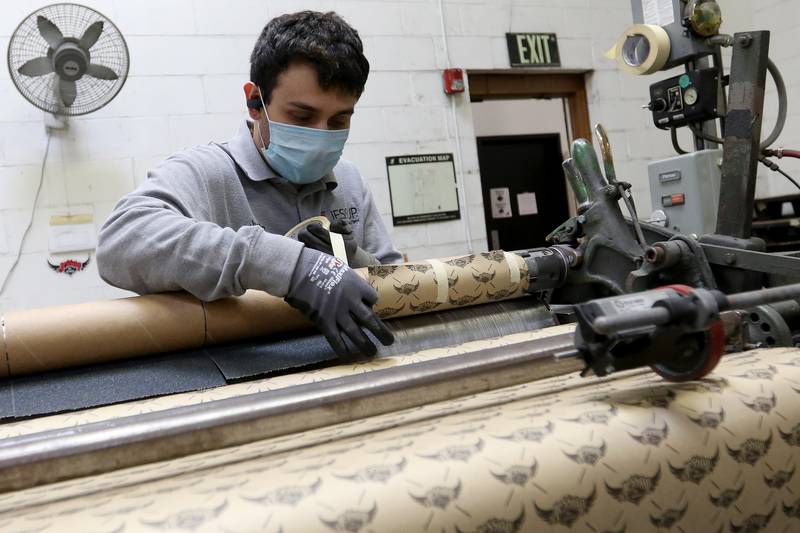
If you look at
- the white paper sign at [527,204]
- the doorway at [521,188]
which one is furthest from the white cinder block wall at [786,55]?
the white paper sign at [527,204]

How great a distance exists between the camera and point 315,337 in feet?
3.81

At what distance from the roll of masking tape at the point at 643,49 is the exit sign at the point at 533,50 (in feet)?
7.42

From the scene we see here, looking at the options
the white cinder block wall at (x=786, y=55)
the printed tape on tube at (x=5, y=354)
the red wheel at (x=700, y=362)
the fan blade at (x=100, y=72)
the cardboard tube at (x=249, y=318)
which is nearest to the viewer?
the red wheel at (x=700, y=362)

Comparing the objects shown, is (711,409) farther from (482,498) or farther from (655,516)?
(482,498)

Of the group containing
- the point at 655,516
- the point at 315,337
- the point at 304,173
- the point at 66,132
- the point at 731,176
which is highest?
the point at 66,132

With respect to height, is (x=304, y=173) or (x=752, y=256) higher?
(x=304, y=173)

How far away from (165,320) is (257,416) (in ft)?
1.57

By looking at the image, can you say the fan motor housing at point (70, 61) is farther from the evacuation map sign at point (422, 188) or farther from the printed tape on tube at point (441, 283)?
the printed tape on tube at point (441, 283)

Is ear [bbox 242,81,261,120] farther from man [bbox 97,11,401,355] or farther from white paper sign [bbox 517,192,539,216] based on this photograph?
white paper sign [bbox 517,192,539,216]

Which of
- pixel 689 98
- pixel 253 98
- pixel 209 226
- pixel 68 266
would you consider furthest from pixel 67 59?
pixel 689 98

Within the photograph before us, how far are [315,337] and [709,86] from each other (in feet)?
3.56

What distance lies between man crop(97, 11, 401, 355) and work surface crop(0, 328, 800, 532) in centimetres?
35

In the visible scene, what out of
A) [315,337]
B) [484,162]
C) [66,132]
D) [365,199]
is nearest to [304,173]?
A: [365,199]

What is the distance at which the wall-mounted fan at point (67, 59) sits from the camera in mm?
2598
